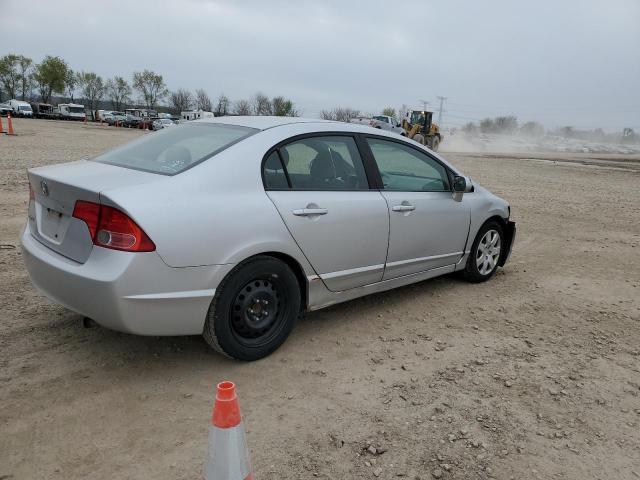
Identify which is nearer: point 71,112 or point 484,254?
point 484,254

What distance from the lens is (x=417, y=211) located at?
4270 millimetres

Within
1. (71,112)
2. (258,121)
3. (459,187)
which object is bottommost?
(459,187)

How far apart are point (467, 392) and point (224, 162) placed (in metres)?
2.07

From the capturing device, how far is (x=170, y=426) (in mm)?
2680

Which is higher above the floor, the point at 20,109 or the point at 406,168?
the point at 20,109

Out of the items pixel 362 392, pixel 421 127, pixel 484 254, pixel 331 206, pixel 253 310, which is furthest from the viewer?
pixel 421 127

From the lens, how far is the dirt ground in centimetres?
248

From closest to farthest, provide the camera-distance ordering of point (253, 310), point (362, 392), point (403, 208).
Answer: point (362, 392)
point (253, 310)
point (403, 208)

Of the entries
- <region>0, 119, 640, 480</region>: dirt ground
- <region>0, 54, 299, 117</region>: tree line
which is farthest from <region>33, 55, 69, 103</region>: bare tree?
<region>0, 119, 640, 480</region>: dirt ground

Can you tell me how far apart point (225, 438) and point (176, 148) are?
223cm

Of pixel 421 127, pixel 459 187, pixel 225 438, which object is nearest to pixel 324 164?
pixel 459 187

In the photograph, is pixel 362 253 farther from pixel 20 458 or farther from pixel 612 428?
pixel 20 458

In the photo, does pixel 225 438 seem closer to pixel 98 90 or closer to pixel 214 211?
pixel 214 211

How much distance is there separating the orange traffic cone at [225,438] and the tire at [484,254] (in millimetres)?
3756
